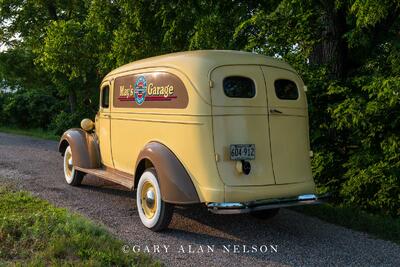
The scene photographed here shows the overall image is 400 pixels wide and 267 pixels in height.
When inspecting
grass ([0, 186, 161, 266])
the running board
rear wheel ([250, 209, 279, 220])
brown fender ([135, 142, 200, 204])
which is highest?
brown fender ([135, 142, 200, 204])

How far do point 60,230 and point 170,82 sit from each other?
2.19 m

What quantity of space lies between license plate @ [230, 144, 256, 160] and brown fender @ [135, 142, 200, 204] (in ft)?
1.97

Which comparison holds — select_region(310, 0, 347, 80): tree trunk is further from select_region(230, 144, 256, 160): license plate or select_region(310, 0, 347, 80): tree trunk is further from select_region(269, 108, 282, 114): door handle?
select_region(230, 144, 256, 160): license plate

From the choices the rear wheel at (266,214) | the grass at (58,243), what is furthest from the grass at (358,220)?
the grass at (58,243)

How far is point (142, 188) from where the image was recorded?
6.09 meters

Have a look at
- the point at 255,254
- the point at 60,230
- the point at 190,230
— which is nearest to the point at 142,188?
the point at 190,230

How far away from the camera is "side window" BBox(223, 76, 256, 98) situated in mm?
5524

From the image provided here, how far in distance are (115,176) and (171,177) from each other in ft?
5.83

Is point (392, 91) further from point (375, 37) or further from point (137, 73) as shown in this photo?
point (137, 73)

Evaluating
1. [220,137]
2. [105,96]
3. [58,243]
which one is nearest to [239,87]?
[220,137]

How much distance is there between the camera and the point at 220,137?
17.4 feet

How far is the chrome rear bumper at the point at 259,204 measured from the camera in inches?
201

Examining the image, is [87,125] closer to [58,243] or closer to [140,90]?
[140,90]

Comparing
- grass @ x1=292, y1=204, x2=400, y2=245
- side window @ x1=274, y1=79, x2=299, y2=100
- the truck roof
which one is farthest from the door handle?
grass @ x1=292, y1=204, x2=400, y2=245
